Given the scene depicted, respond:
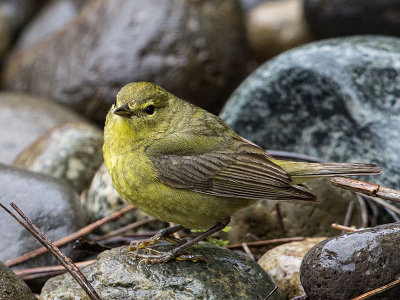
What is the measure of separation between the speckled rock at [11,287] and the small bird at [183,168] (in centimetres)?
79

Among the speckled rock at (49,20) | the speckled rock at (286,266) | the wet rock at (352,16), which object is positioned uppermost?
the speckled rock at (49,20)

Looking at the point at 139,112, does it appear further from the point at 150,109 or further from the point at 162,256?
the point at 162,256

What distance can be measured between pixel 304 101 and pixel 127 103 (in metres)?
2.15

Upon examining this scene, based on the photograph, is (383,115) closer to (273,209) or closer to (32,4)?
(273,209)

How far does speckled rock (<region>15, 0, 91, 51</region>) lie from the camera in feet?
32.8

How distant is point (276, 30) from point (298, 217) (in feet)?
15.5

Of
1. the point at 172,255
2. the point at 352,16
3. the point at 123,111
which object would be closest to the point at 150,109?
the point at 123,111

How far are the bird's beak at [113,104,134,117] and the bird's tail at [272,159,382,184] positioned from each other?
1134mm

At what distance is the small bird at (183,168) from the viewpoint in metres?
4.19

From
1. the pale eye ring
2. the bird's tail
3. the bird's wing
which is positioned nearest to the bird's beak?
the pale eye ring

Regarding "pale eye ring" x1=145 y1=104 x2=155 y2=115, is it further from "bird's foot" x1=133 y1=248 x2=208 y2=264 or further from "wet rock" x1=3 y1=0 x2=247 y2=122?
"wet rock" x1=3 y1=0 x2=247 y2=122

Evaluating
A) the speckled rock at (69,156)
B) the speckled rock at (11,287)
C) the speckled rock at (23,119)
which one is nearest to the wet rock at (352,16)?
the speckled rock at (23,119)

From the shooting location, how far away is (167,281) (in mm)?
3885

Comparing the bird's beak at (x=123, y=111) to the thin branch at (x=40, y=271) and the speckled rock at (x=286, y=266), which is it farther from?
the speckled rock at (x=286, y=266)
